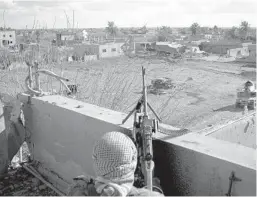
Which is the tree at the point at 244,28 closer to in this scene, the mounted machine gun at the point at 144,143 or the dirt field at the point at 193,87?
the dirt field at the point at 193,87

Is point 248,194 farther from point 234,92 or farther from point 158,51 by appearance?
point 158,51

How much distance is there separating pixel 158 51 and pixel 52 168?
32.3m

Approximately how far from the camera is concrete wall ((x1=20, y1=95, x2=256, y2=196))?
1832mm

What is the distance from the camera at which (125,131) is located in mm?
2355

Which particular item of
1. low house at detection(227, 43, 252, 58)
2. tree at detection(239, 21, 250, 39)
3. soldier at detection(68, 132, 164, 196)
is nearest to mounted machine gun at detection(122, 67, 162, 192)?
soldier at detection(68, 132, 164, 196)

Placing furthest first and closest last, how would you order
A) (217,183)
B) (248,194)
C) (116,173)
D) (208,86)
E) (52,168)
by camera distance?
1. (208,86)
2. (52,168)
3. (217,183)
4. (248,194)
5. (116,173)

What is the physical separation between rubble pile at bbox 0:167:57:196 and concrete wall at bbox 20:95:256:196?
13 centimetres

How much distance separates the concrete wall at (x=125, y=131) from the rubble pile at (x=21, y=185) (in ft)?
0.43

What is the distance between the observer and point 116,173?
156 centimetres

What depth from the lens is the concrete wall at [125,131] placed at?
1.83 metres

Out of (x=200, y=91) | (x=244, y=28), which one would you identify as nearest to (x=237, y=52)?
(x=200, y=91)

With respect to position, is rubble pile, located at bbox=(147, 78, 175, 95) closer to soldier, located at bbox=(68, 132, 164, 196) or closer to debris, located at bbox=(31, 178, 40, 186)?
debris, located at bbox=(31, 178, 40, 186)

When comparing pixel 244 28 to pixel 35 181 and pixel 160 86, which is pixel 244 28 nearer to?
pixel 160 86

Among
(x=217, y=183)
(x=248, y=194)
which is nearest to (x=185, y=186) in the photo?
(x=217, y=183)
